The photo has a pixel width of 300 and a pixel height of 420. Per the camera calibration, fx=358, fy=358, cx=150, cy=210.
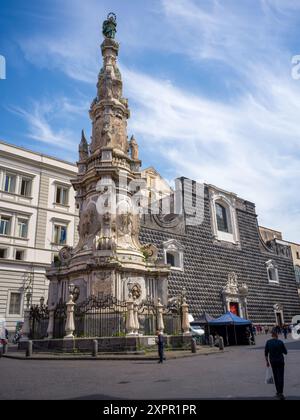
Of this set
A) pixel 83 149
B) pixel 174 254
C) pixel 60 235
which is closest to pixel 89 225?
pixel 83 149

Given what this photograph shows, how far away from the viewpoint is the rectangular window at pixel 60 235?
1252 inches

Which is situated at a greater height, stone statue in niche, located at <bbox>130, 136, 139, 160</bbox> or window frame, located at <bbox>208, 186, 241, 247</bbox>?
window frame, located at <bbox>208, 186, 241, 247</bbox>

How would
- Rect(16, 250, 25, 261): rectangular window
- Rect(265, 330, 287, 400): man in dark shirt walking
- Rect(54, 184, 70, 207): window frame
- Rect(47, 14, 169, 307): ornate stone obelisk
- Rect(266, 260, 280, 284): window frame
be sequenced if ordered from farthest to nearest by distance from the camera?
1. Rect(266, 260, 280, 284): window frame
2. Rect(54, 184, 70, 207): window frame
3. Rect(16, 250, 25, 261): rectangular window
4. Rect(47, 14, 169, 307): ornate stone obelisk
5. Rect(265, 330, 287, 400): man in dark shirt walking

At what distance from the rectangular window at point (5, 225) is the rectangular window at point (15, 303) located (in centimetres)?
499

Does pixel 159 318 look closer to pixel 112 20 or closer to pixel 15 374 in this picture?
pixel 15 374

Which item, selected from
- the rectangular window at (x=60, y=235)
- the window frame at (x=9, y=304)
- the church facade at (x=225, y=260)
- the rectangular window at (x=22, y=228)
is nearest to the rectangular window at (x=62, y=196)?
the rectangular window at (x=60, y=235)

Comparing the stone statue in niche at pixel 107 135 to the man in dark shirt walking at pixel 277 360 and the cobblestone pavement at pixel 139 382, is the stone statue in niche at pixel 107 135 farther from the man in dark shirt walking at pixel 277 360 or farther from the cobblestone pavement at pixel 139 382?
the man in dark shirt walking at pixel 277 360

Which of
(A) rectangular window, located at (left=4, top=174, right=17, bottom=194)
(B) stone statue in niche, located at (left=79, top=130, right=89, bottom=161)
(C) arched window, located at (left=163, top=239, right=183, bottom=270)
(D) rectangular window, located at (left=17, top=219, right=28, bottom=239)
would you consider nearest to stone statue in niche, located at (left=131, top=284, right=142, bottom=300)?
(B) stone statue in niche, located at (left=79, top=130, right=89, bottom=161)

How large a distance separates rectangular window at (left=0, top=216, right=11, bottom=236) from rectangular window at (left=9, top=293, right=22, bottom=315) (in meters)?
4.99

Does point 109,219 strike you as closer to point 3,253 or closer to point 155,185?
point 3,253

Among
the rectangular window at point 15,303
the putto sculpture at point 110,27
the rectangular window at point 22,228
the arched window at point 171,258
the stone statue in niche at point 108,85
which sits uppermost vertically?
the putto sculpture at point 110,27

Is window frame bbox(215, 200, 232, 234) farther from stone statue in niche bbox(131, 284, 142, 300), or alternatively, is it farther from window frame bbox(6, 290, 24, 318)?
stone statue in niche bbox(131, 284, 142, 300)

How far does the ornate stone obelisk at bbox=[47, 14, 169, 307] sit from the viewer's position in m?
16.9

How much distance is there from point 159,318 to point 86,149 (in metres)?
11.3
